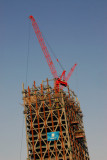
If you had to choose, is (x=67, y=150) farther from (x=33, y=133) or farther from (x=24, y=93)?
(x=24, y=93)

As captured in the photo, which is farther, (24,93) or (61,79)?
(61,79)

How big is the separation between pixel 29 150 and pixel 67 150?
61.9ft

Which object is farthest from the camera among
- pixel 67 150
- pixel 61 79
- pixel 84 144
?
pixel 61 79

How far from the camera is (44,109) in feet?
Answer: 420

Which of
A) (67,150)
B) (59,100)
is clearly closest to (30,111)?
(59,100)

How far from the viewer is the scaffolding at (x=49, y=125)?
399ft

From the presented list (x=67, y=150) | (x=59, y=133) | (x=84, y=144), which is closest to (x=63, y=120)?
(x=59, y=133)

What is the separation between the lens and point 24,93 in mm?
134375

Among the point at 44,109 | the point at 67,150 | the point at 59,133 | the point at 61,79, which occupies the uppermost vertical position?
the point at 61,79

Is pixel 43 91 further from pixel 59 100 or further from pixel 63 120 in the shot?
pixel 63 120

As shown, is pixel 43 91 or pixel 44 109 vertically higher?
pixel 43 91

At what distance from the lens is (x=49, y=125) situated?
128m

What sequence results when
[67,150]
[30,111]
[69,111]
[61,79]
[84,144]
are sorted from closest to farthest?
[67,150]
[30,111]
[69,111]
[84,144]
[61,79]

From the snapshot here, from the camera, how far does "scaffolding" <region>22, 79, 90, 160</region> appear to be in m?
122
